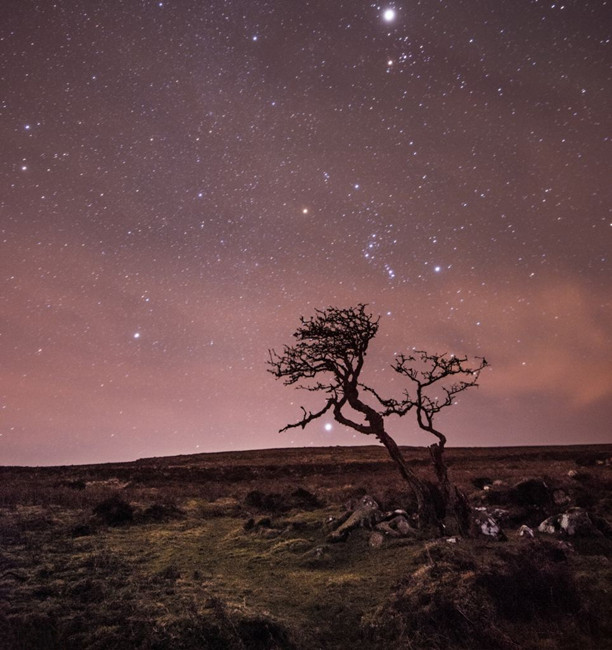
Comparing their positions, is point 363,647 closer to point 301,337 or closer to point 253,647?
point 253,647

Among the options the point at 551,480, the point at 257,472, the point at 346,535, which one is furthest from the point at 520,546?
the point at 257,472

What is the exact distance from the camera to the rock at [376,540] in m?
13.4

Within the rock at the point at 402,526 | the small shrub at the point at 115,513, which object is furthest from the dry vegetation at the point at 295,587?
the small shrub at the point at 115,513

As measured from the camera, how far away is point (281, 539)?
50.8ft

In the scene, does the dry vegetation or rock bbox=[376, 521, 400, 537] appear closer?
the dry vegetation

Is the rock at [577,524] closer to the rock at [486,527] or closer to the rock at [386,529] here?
the rock at [486,527]

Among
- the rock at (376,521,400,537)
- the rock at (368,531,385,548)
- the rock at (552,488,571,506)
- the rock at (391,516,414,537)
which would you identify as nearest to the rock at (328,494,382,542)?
the rock at (376,521,400,537)

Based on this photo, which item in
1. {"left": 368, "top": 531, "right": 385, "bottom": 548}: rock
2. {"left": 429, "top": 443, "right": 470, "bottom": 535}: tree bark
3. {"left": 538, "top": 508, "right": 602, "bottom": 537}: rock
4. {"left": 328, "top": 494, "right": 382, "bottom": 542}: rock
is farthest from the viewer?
{"left": 328, "top": 494, "right": 382, "bottom": 542}: rock

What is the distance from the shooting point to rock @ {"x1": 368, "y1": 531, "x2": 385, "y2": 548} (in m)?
13.4

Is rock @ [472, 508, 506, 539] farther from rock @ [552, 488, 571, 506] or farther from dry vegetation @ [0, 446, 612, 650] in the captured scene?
rock @ [552, 488, 571, 506]

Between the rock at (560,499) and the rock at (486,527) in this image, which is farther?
the rock at (560,499)

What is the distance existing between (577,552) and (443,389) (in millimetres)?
6641

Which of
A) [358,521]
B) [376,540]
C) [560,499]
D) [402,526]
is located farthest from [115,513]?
[560,499]

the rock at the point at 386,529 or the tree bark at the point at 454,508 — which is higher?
the tree bark at the point at 454,508
